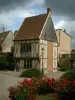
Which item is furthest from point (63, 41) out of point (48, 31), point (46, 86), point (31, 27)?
point (46, 86)

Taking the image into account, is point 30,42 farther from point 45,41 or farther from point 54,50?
point 54,50

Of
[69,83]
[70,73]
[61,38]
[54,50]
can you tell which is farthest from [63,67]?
[69,83]

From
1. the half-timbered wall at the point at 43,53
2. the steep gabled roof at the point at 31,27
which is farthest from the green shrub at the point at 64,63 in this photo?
the steep gabled roof at the point at 31,27

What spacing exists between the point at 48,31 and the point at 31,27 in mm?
3065

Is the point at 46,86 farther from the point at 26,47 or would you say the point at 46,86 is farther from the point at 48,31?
the point at 48,31

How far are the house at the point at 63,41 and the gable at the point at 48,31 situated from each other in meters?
17.8

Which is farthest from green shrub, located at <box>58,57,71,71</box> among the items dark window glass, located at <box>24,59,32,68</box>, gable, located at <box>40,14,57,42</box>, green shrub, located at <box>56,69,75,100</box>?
green shrub, located at <box>56,69,75,100</box>

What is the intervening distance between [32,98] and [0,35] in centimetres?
4727

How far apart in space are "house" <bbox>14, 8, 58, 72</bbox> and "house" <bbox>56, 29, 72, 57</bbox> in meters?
17.7

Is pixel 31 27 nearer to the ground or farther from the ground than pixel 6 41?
farther from the ground

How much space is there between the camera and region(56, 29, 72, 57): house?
62156mm

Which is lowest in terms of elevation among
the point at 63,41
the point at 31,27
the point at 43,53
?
the point at 43,53

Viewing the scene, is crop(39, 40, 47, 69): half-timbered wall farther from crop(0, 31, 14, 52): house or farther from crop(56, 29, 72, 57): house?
crop(56, 29, 72, 57): house

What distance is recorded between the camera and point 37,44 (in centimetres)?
3984
